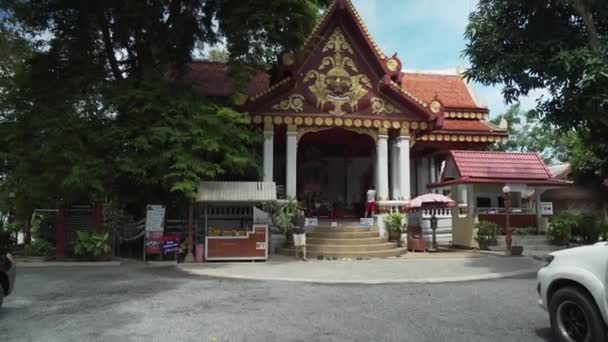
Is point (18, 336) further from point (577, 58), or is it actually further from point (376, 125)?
point (376, 125)

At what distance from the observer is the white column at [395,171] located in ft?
58.8

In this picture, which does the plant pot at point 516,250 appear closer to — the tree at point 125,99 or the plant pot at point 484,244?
the plant pot at point 484,244

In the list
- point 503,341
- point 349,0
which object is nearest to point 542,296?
point 503,341

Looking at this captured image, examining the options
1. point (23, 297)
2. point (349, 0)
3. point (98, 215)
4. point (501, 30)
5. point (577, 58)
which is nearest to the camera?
point (23, 297)

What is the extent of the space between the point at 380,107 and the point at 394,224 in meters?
4.32

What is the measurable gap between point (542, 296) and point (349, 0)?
13.9 metres

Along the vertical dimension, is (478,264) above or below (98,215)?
below

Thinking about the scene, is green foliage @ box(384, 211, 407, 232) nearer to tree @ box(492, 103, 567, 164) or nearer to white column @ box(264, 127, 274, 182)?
white column @ box(264, 127, 274, 182)

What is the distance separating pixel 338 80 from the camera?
17406 millimetres

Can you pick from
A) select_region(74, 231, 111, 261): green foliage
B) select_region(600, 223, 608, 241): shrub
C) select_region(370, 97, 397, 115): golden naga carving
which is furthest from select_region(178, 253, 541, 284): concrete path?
select_region(370, 97, 397, 115): golden naga carving

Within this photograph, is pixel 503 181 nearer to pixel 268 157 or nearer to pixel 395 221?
pixel 395 221

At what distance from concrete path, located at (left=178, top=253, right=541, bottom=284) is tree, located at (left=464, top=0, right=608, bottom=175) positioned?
13.4 ft

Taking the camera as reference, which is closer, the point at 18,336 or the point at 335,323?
the point at 18,336

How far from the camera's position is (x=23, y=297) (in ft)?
27.7
